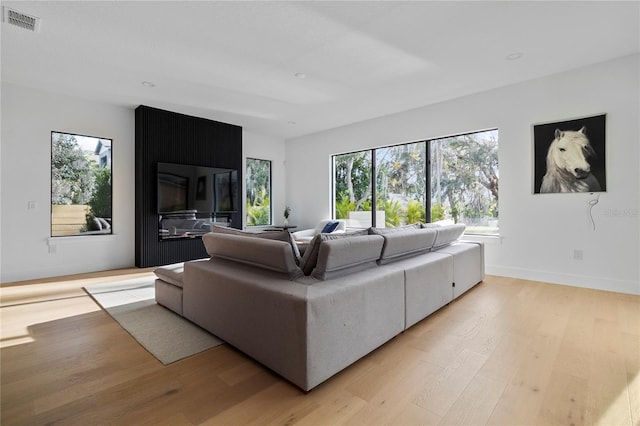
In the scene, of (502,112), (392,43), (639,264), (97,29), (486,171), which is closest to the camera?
(97,29)

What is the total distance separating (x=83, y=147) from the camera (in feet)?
15.5

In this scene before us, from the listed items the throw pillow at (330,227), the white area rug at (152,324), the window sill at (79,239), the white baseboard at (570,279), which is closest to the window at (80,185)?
the window sill at (79,239)

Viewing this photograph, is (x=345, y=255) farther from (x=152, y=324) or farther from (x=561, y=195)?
(x=561, y=195)

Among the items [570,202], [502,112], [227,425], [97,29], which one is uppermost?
[97,29]

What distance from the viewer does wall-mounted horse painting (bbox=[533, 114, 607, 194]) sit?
3.62 m

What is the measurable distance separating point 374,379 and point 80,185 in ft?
17.0

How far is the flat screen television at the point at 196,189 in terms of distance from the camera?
509cm

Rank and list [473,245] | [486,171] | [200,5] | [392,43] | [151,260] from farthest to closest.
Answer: [151,260] → [486,171] → [473,245] → [392,43] → [200,5]

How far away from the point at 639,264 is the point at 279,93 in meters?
4.94

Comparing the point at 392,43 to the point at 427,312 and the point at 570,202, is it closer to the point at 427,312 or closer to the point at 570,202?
the point at 427,312

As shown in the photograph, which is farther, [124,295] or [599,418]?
[124,295]

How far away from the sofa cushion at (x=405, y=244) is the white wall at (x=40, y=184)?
4651 millimetres

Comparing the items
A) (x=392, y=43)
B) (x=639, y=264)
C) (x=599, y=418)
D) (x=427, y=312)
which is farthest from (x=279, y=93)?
(x=639, y=264)

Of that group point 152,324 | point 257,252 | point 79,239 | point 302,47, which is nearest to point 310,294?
point 257,252
